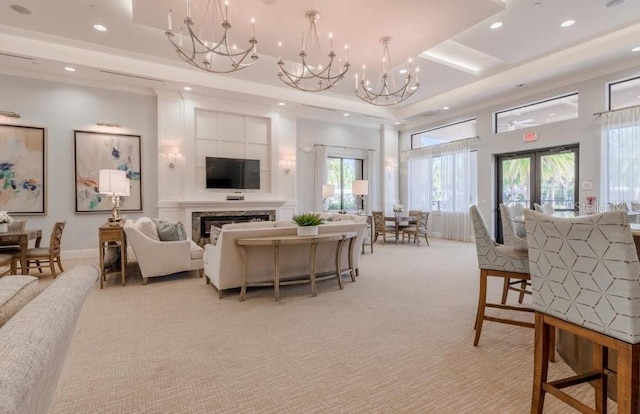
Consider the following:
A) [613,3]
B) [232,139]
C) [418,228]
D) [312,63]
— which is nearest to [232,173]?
[232,139]

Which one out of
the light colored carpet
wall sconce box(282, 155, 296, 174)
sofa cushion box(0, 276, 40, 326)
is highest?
wall sconce box(282, 155, 296, 174)

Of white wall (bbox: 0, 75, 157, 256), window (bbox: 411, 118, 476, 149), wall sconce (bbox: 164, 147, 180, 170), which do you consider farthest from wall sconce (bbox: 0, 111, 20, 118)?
window (bbox: 411, 118, 476, 149)

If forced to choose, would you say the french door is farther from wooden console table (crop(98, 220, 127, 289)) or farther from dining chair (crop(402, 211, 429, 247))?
wooden console table (crop(98, 220, 127, 289))

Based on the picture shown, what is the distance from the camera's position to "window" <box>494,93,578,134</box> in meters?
6.57

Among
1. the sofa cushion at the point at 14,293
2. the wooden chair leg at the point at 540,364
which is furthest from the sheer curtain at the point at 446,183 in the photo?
the sofa cushion at the point at 14,293

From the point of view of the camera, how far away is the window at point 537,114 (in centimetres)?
657

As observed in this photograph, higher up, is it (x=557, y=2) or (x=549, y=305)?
(x=557, y=2)

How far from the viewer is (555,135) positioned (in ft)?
21.8

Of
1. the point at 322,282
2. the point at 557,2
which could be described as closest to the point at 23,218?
the point at 322,282

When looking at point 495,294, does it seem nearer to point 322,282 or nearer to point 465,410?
point 322,282

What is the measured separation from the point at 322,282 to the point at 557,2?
475cm

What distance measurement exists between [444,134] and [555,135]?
3171 millimetres

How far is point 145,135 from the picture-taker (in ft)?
22.4

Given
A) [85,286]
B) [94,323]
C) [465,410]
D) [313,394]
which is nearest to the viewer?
[85,286]
